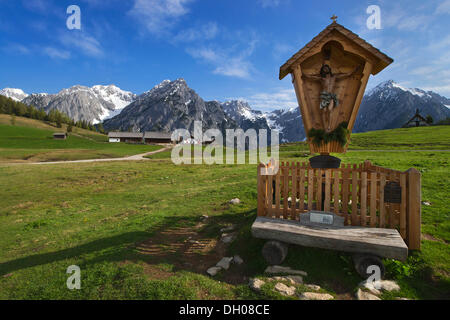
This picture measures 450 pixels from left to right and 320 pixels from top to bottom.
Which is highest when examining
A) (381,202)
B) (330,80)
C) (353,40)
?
(353,40)

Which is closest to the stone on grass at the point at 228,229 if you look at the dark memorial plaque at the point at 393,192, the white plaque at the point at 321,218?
the white plaque at the point at 321,218

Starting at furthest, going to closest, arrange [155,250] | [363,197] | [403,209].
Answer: [155,250]
[363,197]
[403,209]

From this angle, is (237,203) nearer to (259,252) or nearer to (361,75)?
(259,252)

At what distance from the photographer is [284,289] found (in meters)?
4.18

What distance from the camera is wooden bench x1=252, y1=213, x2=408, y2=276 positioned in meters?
4.48

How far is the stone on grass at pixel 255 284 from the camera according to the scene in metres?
4.27

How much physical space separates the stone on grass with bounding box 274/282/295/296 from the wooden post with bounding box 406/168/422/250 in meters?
3.43

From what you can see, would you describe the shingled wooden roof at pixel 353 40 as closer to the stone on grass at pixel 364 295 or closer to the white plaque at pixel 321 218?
the white plaque at pixel 321 218

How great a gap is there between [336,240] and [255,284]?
7.00ft

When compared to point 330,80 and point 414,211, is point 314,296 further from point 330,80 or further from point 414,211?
point 330,80

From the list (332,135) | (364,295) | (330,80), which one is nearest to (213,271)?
(364,295)

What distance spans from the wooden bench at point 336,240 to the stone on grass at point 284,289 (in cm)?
88

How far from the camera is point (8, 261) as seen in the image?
6.17 meters

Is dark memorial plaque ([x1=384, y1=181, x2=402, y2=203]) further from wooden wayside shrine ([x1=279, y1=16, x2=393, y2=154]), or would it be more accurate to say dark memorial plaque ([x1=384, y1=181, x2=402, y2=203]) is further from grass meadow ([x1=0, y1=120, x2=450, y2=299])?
wooden wayside shrine ([x1=279, y1=16, x2=393, y2=154])
